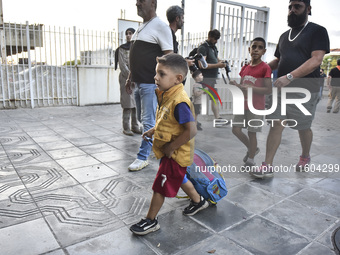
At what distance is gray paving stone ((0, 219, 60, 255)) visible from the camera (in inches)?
79.5

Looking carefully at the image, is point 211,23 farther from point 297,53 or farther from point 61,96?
point 61,96

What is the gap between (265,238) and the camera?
7.25 feet

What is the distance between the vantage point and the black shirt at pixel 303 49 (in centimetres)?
314

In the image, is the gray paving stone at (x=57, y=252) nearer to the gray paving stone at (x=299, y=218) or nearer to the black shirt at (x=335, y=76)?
the gray paving stone at (x=299, y=218)

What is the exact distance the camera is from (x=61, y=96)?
995cm

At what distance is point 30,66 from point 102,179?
741 centimetres

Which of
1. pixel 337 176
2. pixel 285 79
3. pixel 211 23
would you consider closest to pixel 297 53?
pixel 285 79

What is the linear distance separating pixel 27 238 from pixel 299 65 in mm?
3264

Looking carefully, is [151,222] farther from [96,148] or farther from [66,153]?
[96,148]

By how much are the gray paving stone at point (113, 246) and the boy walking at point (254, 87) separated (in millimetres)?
2148

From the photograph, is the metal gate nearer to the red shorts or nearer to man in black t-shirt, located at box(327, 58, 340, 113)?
man in black t-shirt, located at box(327, 58, 340, 113)

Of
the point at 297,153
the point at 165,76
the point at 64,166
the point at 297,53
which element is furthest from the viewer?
the point at 297,153

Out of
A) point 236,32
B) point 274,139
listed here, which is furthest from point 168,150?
point 236,32

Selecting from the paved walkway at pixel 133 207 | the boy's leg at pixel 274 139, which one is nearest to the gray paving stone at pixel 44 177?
the paved walkway at pixel 133 207
